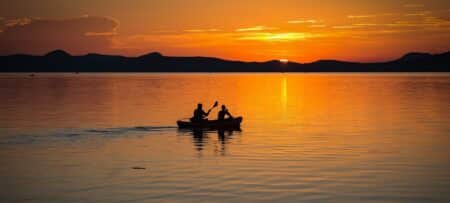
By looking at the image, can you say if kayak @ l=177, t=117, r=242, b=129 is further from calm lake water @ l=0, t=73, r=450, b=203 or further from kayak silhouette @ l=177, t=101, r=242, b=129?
calm lake water @ l=0, t=73, r=450, b=203

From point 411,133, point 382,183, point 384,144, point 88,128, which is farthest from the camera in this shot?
point 88,128

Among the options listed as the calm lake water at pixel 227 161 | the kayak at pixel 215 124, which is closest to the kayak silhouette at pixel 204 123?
the kayak at pixel 215 124

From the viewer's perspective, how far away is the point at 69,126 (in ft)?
137

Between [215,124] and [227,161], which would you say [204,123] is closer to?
[215,124]

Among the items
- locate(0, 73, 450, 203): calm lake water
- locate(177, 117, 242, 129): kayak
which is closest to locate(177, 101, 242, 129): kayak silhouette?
locate(177, 117, 242, 129): kayak

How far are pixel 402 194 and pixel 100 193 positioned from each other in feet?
32.1

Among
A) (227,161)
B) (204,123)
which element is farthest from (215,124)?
(227,161)

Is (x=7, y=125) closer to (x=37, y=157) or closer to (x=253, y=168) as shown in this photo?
(x=37, y=157)

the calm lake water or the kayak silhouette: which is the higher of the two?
the kayak silhouette

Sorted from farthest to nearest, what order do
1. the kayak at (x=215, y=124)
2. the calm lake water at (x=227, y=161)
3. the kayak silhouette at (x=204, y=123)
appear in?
the kayak at (x=215, y=124) → the kayak silhouette at (x=204, y=123) → the calm lake water at (x=227, y=161)

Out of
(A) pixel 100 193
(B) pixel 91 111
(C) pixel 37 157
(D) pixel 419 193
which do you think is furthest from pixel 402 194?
(B) pixel 91 111

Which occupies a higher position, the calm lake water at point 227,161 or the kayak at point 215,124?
the kayak at point 215,124

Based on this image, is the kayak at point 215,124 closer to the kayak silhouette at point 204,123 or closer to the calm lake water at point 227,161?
the kayak silhouette at point 204,123

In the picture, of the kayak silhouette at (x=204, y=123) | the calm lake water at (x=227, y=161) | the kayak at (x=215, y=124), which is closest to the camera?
the calm lake water at (x=227, y=161)
